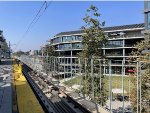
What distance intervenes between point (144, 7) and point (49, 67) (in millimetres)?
22507

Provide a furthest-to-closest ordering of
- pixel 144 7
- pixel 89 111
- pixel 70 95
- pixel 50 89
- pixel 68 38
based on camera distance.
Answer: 1. pixel 68 38
2. pixel 144 7
3. pixel 50 89
4. pixel 70 95
5. pixel 89 111

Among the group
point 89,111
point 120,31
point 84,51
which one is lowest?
point 89,111

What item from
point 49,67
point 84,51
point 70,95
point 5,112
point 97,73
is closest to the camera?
point 5,112

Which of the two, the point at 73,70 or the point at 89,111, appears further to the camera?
the point at 73,70

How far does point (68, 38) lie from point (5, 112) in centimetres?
8148

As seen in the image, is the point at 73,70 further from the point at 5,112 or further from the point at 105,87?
the point at 5,112

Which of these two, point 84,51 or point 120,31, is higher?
point 120,31

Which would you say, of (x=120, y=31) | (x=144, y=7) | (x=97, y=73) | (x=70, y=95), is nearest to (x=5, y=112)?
(x=70, y=95)

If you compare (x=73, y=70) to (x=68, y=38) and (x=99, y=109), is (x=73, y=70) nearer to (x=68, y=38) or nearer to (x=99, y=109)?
(x=99, y=109)

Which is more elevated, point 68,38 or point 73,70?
point 68,38

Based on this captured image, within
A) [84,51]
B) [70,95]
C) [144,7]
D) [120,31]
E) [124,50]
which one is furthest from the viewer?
[120,31]

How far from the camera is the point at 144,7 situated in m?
38.9

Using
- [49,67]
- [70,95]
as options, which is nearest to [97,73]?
[70,95]

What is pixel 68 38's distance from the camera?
292 ft
